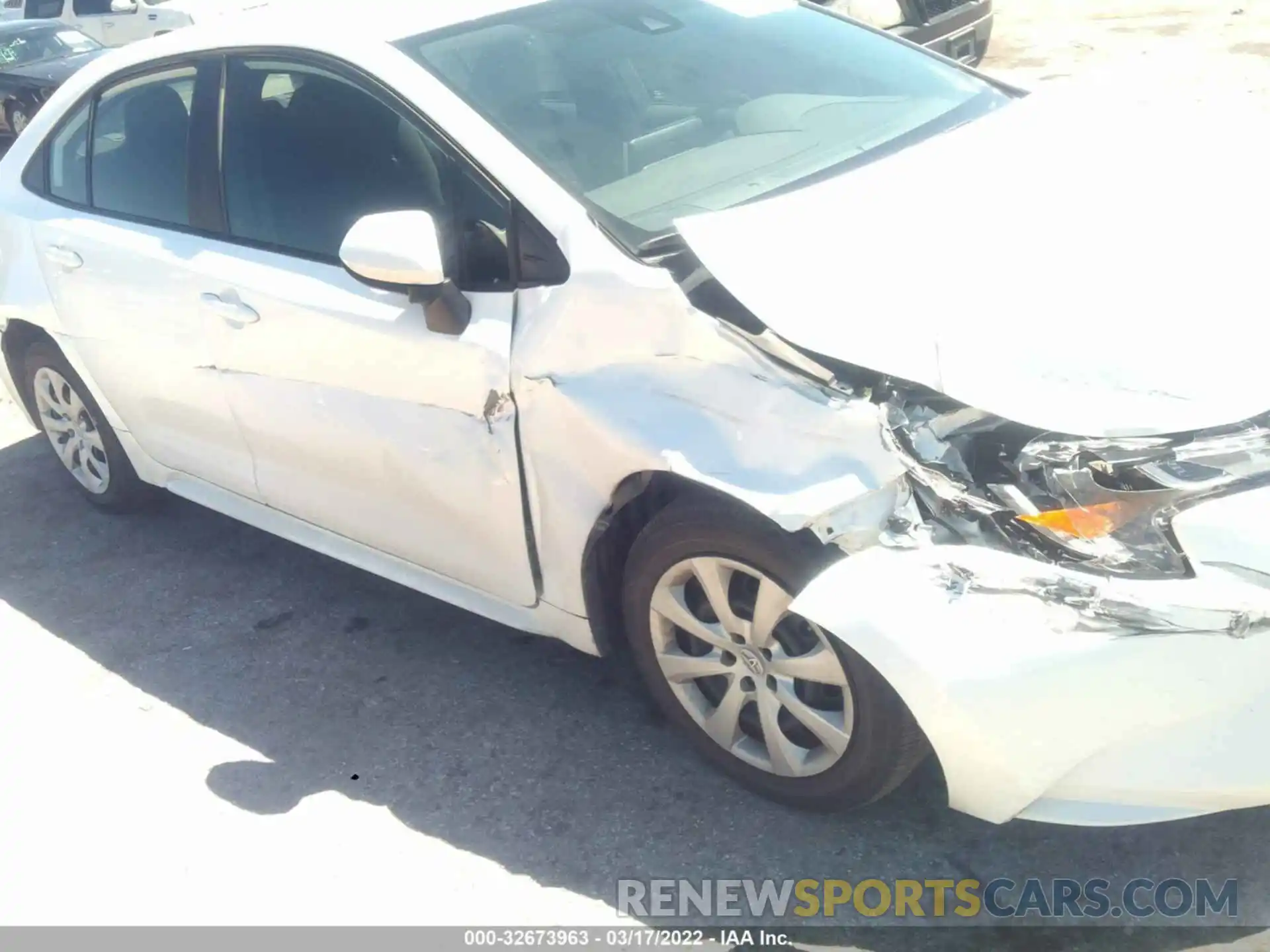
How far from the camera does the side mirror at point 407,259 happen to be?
292cm

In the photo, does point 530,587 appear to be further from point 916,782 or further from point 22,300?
point 22,300

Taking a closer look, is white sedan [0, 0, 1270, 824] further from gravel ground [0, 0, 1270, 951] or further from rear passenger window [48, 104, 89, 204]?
gravel ground [0, 0, 1270, 951]

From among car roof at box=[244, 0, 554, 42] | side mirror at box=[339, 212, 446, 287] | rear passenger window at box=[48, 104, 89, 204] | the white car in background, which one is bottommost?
the white car in background

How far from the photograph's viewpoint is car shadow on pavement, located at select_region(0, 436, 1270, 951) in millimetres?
2754

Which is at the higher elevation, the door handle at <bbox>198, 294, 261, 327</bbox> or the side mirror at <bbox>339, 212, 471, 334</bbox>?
the side mirror at <bbox>339, 212, 471, 334</bbox>

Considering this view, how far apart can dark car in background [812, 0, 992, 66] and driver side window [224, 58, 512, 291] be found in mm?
3931

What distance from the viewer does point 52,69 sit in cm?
1221

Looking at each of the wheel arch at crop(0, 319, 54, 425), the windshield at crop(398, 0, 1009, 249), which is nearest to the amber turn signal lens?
the windshield at crop(398, 0, 1009, 249)

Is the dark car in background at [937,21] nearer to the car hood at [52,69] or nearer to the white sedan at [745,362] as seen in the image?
the white sedan at [745,362]

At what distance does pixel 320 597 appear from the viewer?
4.19 meters

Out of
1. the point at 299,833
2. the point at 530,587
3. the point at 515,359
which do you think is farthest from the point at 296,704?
the point at 515,359

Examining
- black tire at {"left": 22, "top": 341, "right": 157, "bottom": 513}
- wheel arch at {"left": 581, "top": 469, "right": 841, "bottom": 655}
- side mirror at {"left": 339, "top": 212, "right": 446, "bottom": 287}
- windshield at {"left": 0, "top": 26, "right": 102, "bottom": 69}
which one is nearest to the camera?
wheel arch at {"left": 581, "top": 469, "right": 841, "bottom": 655}

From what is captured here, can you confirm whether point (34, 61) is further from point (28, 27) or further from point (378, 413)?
point (378, 413)

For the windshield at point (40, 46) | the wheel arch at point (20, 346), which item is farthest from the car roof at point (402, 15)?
the windshield at point (40, 46)
